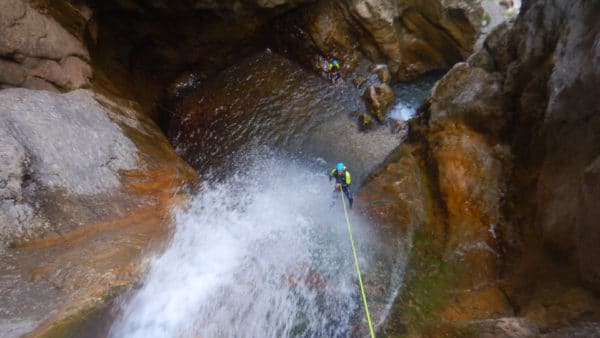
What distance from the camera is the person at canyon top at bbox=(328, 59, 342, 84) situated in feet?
38.0

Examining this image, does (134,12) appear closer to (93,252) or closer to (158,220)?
(158,220)

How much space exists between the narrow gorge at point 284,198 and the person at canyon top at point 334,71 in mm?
2136

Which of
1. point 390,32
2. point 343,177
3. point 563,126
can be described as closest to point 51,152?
point 343,177

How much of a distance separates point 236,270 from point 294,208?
2434mm

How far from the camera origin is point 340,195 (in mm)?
8352

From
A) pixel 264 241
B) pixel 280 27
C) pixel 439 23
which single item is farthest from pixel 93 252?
pixel 439 23

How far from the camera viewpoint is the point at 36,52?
255 inches

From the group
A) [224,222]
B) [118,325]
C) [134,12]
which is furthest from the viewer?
[134,12]

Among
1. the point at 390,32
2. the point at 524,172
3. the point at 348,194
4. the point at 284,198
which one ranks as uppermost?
the point at 390,32

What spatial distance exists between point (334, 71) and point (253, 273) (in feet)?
26.2

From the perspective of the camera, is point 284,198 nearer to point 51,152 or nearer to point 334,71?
point 51,152

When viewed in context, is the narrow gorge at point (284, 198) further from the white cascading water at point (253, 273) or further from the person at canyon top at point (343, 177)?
the person at canyon top at point (343, 177)

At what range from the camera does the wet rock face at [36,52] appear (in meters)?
6.00

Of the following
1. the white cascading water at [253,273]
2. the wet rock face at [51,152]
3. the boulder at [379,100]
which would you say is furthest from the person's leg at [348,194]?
the wet rock face at [51,152]
